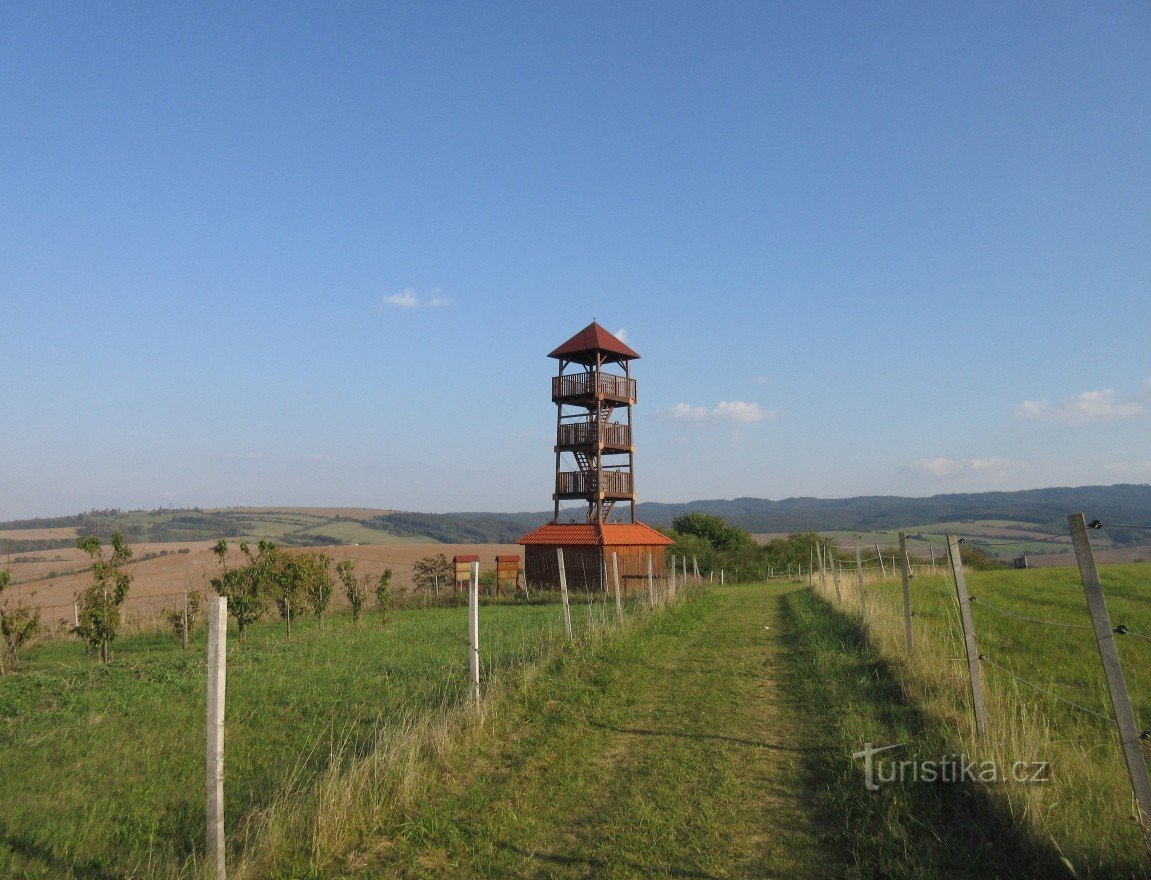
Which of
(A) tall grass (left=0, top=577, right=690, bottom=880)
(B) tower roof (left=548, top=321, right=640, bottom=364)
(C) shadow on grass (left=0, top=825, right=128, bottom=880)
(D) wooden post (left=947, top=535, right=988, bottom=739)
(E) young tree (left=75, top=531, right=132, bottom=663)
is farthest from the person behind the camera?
(B) tower roof (left=548, top=321, right=640, bottom=364)

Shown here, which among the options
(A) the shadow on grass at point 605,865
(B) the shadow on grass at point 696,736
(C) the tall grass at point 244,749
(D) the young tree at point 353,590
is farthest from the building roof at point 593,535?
(A) the shadow on grass at point 605,865

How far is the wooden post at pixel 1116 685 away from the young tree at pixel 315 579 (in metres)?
20.8

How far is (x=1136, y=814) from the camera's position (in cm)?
439

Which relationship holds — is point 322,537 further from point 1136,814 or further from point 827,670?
point 1136,814

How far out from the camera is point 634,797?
19.3ft

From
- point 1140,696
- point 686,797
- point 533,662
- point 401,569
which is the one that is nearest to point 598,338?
point 401,569

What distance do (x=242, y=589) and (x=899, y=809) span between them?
18153 millimetres

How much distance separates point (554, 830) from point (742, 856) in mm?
1397

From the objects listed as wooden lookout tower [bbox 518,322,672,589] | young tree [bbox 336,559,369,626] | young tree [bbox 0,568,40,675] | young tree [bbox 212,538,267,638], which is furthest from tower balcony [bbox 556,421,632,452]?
young tree [bbox 0,568,40,675]

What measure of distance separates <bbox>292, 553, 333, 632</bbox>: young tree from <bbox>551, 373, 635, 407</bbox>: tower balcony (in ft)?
47.1

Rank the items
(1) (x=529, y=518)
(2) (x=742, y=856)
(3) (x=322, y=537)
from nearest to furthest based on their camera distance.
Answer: (2) (x=742, y=856)
(3) (x=322, y=537)
(1) (x=529, y=518)

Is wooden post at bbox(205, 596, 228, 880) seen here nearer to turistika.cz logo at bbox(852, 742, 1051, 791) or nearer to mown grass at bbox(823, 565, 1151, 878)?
turistika.cz logo at bbox(852, 742, 1051, 791)

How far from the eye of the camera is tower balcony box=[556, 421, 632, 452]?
109 ft

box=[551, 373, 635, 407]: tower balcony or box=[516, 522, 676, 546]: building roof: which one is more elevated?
box=[551, 373, 635, 407]: tower balcony
